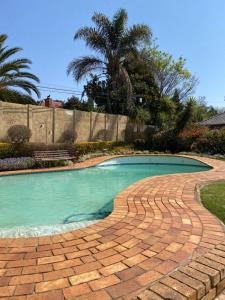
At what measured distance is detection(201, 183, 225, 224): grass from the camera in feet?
15.8

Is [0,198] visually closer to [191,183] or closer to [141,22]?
[191,183]

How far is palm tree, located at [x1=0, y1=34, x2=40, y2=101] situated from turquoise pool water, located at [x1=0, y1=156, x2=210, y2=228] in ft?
27.0

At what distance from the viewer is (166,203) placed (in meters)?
5.29

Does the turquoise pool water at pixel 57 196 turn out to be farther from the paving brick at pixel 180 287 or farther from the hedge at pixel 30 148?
the paving brick at pixel 180 287

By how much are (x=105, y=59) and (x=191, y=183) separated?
16.2 m

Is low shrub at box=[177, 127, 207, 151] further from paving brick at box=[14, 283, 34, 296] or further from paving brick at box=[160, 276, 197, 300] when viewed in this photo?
paving brick at box=[14, 283, 34, 296]

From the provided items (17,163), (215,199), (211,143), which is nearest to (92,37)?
(211,143)

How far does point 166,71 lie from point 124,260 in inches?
1216

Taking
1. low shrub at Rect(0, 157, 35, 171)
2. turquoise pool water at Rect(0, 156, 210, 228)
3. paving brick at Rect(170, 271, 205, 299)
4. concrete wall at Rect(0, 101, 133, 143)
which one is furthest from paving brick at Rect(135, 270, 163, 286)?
concrete wall at Rect(0, 101, 133, 143)

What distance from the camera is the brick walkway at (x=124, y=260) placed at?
2.39 m

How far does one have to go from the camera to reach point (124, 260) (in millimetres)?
2941

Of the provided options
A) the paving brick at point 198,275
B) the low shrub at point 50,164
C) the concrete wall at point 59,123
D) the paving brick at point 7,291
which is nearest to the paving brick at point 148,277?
the paving brick at point 198,275

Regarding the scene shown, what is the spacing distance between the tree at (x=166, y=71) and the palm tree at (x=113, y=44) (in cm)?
828

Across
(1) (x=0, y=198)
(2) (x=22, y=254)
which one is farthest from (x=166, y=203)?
(1) (x=0, y=198)
